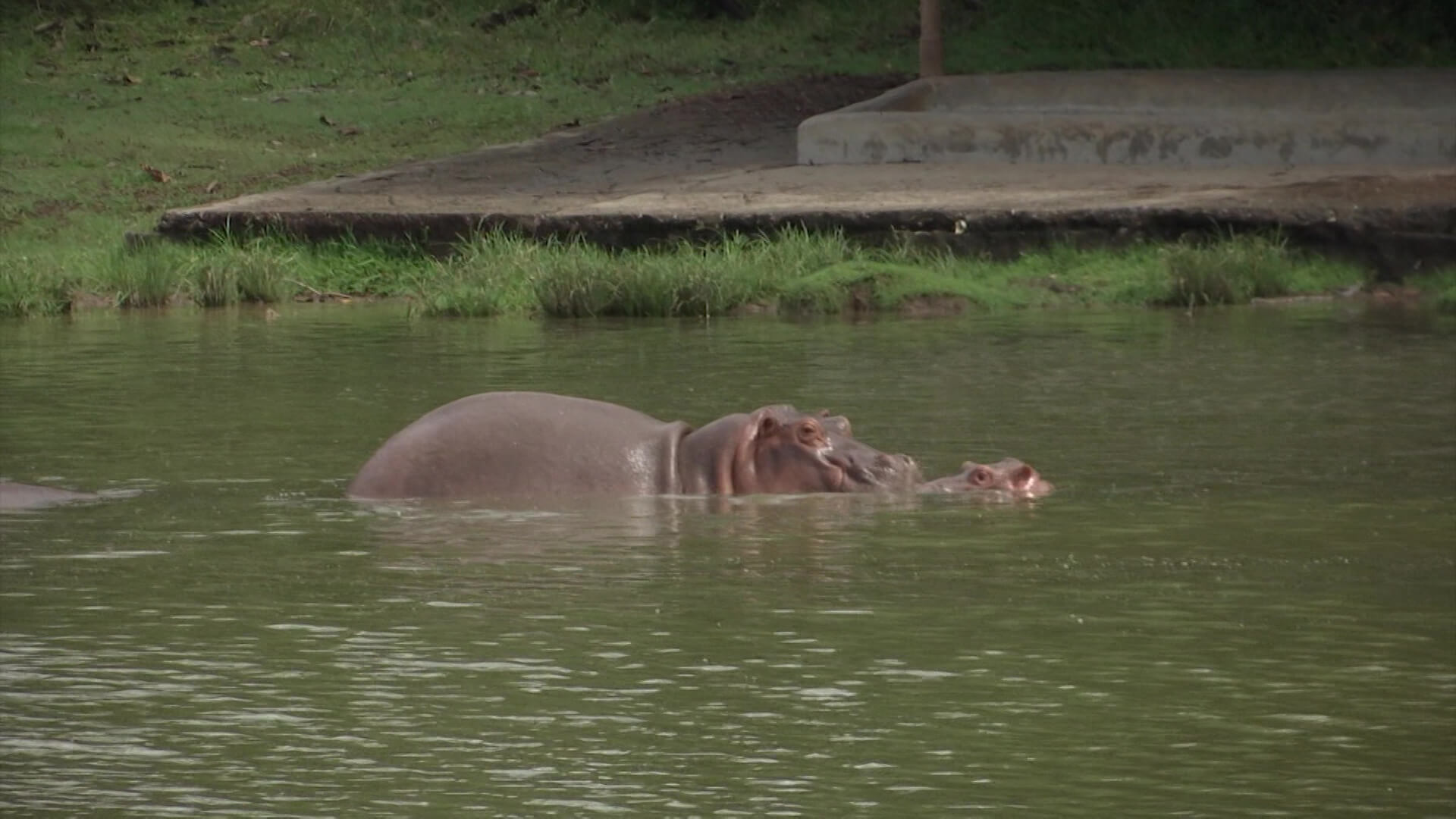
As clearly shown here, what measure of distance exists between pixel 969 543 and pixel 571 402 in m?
1.52

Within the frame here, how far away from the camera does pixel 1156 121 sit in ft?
63.6

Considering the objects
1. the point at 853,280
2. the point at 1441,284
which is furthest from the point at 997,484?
the point at 1441,284

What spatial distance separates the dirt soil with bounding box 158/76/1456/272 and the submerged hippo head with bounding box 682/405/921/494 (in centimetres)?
798

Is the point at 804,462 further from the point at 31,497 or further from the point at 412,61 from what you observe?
the point at 412,61

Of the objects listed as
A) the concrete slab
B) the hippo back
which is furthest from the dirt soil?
the hippo back

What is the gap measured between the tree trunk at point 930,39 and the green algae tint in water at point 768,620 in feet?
34.1

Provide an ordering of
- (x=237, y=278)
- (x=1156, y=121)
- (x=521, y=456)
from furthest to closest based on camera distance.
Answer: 1. (x=1156, y=121)
2. (x=237, y=278)
3. (x=521, y=456)

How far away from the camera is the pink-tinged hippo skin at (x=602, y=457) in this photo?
335 inches

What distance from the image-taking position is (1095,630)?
643 centimetres

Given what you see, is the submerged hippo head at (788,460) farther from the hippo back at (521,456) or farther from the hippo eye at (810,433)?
the hippo back at (521,456)

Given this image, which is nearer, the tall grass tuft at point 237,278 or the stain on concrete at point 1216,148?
the tall grass tuft at point 237,278

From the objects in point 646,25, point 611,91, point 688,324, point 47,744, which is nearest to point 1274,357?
point 688,324

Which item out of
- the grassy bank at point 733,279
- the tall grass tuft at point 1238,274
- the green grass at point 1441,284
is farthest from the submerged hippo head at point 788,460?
the green grass at point 1441,284

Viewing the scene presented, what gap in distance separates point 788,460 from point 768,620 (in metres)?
2.10
